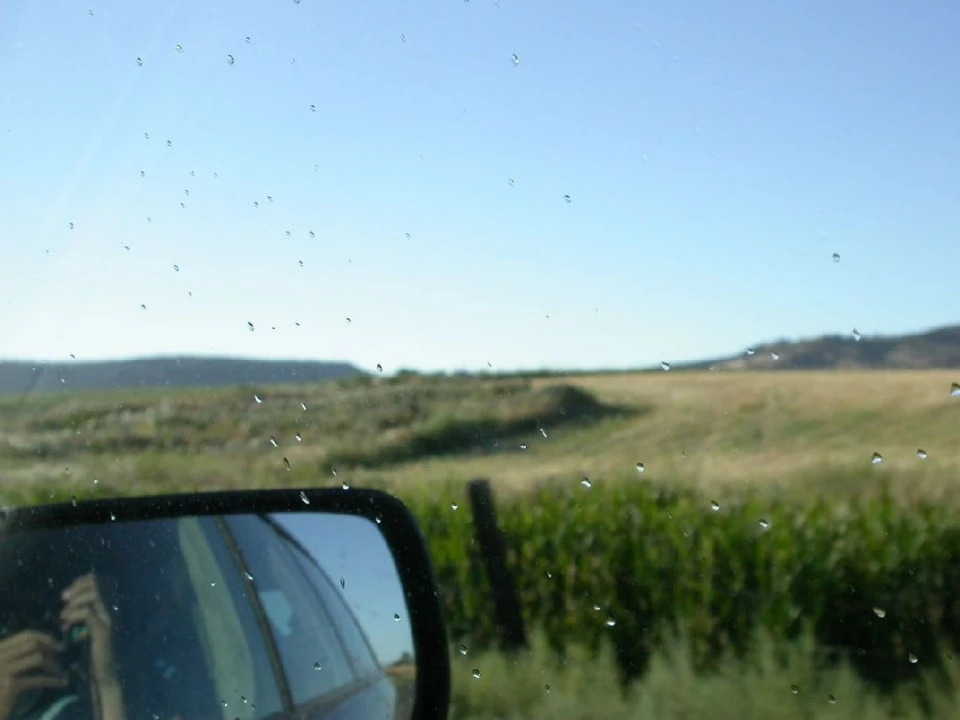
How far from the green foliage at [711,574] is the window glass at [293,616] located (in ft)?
3.22

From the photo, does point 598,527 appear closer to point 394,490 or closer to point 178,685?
point 394,490

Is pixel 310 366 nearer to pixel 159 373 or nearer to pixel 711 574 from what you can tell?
pixel 159 373

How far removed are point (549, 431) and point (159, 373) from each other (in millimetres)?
1383

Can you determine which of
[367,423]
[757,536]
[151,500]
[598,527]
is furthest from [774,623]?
[151,500]

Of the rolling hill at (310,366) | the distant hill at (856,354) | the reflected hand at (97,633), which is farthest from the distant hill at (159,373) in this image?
the reflected hand at (97,633)

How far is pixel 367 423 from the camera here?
3.74 metres

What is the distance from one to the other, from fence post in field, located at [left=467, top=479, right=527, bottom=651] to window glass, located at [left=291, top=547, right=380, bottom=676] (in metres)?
1.16

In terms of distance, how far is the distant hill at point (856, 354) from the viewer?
290cm

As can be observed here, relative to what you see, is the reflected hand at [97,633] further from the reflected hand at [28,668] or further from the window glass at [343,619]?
the window glass at [343,619]

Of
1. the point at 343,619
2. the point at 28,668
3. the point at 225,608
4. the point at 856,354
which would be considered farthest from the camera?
the point at 856,354

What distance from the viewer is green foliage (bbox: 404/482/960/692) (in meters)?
3.32

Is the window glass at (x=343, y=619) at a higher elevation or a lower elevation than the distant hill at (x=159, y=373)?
lower

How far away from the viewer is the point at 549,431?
3.60m

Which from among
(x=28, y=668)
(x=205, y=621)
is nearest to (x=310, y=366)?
(x=205, y=621)
